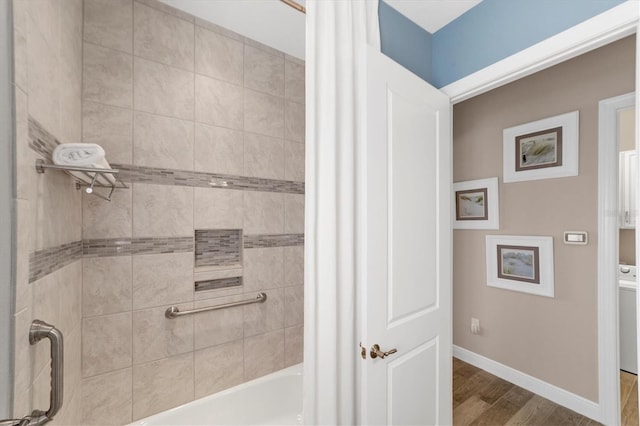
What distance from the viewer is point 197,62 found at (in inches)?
71.9

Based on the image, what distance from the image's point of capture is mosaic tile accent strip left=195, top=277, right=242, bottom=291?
1.85 meters

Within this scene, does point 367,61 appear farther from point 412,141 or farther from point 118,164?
point 118,164

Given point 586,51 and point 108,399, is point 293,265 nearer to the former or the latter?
point 108,399

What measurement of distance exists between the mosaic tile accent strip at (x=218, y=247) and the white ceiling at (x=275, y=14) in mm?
1423

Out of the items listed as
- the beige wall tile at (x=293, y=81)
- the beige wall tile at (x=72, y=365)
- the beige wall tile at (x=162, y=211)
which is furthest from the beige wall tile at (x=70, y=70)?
the beige wall tile at (x=293, y=81)

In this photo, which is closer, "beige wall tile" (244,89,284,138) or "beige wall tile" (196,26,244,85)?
"beige wall tile" (196,26,244,85)

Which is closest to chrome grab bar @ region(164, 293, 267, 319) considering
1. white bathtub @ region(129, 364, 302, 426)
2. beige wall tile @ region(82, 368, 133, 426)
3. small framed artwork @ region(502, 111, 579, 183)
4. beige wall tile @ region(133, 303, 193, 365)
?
beige wall tile @ region(133, 303, 193, 365)

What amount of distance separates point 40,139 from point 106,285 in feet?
3.16

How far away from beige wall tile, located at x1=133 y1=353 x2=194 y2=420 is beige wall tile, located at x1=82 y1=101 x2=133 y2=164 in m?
1.25

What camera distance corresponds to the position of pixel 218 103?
1.90 metres

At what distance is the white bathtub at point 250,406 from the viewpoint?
67.4 inches

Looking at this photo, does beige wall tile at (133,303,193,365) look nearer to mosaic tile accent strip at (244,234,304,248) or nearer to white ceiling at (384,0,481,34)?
mosaic tile accent strip at (244,234,304,248)

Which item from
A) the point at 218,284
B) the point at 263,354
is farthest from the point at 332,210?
the point at 263,354

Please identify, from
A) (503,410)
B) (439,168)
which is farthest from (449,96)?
(503,410)
